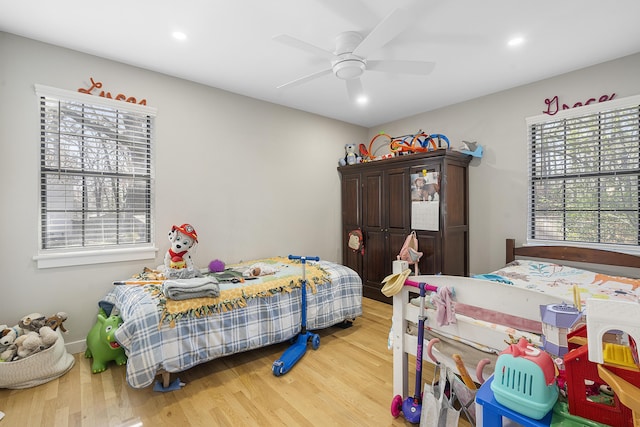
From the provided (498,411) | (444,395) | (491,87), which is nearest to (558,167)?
(491,87)

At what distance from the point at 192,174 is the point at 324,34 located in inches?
75.7

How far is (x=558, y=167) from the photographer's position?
3.05 m

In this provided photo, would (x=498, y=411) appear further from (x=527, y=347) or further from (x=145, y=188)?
(x=145, y=188)

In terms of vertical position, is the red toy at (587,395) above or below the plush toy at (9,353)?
above

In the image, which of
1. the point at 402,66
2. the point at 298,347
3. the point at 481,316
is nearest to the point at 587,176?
the point at 402,66

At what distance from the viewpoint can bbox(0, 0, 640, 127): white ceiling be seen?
2006 mm

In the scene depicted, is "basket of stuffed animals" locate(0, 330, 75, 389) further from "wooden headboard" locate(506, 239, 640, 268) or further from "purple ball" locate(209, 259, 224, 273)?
"wooden headboard" locate(506, 239, 640, 268)

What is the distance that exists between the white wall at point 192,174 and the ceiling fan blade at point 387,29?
1923 millimetres

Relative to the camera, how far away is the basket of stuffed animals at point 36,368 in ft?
6.63

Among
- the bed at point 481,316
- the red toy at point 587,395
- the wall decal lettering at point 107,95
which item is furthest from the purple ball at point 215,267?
the red toy at point 587,395

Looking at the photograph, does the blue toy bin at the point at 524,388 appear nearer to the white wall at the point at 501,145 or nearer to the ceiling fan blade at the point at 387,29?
the ceiling fan blade at the point at 387,29

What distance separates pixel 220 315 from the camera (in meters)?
2.30

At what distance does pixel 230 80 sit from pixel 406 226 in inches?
104

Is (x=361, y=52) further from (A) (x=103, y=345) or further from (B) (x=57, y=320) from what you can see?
(B) (x=57, y=320)
